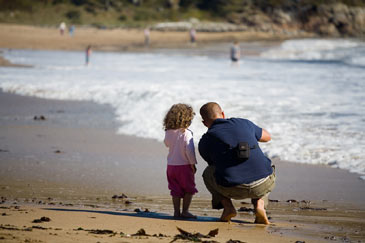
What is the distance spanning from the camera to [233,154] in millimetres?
5215

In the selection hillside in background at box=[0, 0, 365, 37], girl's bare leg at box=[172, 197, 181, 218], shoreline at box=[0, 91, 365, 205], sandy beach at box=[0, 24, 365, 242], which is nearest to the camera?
sandy beach at box=[0, 24, 365, 242]

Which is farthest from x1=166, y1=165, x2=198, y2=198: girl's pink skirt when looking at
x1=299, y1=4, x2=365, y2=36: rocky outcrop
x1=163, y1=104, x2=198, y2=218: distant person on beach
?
x1=299, y1=4, x2=365, y2=36: rocky outcrop

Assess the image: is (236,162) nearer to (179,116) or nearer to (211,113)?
(211,113)

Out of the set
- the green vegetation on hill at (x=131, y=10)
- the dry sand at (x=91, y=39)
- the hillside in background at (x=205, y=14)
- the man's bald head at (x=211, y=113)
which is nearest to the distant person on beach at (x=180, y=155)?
the man's bald head at (x=211, y=113)

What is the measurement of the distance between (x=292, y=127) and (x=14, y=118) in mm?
5478

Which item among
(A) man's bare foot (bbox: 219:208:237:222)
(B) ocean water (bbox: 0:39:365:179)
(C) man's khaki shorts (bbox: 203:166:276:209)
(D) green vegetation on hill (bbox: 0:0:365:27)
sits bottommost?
(A) man's bare foot (bbox: 219:208:237:222)

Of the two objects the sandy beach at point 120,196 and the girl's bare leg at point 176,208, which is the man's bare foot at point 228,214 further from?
the girl's bare leg at point 176,208

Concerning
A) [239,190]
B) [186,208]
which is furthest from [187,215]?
[239,190]

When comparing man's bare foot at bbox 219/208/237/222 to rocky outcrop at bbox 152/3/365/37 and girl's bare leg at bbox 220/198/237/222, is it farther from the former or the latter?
rocky outcrop at bbox 152/3/365/37

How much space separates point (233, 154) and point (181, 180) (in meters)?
0.66

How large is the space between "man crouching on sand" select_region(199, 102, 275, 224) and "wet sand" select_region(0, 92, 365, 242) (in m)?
0.24

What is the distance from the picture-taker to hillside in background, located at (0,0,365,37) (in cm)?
8181

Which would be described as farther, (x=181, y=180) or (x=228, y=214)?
(x=181, y=180)

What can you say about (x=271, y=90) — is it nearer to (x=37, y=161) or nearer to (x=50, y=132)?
(x=50, y=132)
